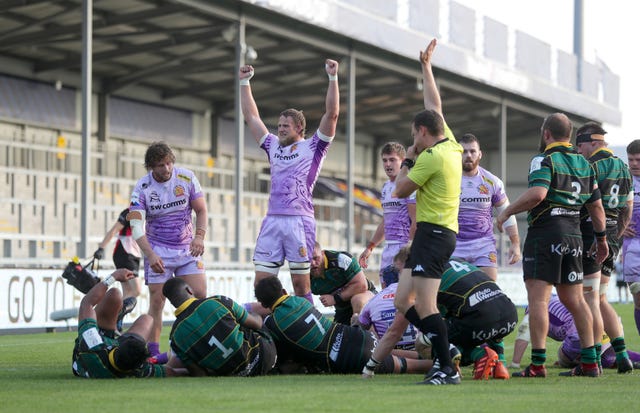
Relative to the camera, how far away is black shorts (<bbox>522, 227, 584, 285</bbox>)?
28.4 ft

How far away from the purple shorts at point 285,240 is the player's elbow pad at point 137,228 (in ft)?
3.47

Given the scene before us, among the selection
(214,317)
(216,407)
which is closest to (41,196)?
(214,317)

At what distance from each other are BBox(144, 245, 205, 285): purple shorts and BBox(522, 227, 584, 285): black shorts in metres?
3.37

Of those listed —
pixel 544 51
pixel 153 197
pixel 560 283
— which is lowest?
pixel 560 283

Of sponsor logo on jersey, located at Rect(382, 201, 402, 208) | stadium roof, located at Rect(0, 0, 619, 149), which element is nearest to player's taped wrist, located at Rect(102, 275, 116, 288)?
sponsor logo on jersey, located at Rect(382, 201, 402, 208)

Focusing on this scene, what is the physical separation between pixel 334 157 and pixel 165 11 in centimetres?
1984

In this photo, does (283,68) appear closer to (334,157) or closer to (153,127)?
(153,127)

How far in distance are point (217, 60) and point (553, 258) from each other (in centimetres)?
1954

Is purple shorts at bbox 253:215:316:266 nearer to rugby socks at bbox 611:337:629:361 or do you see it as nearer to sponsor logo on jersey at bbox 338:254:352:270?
sponsor logo on jersey at bbox 338:254:352:270

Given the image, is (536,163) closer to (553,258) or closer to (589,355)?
(553,258)

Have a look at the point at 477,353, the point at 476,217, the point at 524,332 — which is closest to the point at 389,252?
the point at 476,217

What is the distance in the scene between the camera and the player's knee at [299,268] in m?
10.1

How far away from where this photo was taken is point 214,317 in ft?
27.6

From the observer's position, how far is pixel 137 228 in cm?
1022
